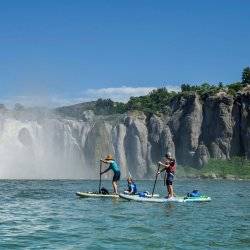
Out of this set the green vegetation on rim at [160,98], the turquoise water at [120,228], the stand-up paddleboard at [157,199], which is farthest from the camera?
the green vegetation on rim at [160,98]

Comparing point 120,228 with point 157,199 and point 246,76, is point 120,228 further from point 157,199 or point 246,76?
point 246,76

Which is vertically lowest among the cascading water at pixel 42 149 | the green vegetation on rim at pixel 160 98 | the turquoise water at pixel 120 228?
the turquoise water at pixel 120 228

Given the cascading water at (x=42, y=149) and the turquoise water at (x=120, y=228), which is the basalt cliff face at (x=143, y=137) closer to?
the cascading water at (x=42, y=149)

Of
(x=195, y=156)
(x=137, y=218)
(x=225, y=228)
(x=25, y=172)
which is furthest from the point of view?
(x=195, y=156)

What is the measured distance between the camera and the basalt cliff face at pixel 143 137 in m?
124

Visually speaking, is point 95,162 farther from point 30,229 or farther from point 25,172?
point 30,229

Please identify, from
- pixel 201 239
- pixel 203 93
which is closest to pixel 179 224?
pixel 201 239

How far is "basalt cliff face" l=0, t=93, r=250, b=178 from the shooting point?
406 feet

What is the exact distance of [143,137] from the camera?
129750 mm

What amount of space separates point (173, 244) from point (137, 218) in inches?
286

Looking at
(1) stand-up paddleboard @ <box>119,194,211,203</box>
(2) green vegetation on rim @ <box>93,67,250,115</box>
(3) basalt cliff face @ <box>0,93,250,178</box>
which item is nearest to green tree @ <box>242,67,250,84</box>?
(2) green vegetation on rim @ <box>93,67,250,115</box>

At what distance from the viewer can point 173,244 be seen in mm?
17984

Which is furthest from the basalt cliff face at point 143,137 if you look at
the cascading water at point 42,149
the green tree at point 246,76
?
the green tree at point 246,76

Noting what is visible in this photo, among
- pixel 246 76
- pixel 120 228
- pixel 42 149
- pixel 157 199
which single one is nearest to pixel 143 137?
pixel 42 149
